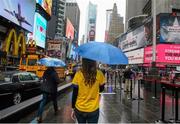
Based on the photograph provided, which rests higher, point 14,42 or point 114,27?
point 114,27

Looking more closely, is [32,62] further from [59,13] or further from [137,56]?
[59,13]

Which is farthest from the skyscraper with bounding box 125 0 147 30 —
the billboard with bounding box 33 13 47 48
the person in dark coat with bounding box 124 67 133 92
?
the person in dark coat with bounding box 124 67 133 92

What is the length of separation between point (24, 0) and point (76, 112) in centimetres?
3782

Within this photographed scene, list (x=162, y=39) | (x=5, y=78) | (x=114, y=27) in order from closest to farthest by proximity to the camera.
A: 1. (x=5, y=78)
2. (x=162, y=39)
3. (x=114, y=27)

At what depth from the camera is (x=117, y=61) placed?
205 inches

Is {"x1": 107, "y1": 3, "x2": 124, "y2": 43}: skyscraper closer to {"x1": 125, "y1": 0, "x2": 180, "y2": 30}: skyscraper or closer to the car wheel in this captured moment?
{"x1": 125, "y1": 0, "x2": 180, "y2": 30}: skyscraper

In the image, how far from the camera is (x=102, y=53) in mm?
5105

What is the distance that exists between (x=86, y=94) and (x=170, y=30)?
208 feet

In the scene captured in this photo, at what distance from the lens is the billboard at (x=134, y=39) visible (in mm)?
79275

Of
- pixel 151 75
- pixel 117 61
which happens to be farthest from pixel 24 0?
pixel 117 61

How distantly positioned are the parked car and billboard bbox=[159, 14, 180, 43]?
53.2 meters

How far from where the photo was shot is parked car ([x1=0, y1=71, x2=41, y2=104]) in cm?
1208

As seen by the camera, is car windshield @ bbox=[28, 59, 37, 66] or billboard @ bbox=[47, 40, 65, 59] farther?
billboard @ bbox=[47, 40, 65, 59]

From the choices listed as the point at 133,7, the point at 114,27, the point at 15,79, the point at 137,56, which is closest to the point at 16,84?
the point at 15,79
